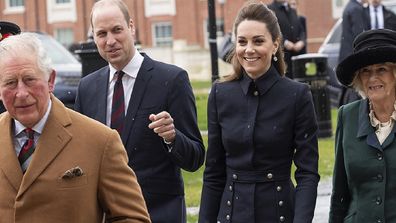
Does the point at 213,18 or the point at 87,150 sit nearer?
the point at 87,150

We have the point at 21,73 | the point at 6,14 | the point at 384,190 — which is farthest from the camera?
the point at 6,14

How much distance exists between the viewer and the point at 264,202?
546cm

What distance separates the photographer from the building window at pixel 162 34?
55906mm

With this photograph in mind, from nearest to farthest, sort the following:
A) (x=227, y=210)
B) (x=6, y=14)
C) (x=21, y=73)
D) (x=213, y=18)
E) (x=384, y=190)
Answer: (x=21, y=73), (x=384, y=190), (x=227, y=210), (x=213, y=18), (x=6, y=14)

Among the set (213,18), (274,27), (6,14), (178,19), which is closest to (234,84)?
(274,27)

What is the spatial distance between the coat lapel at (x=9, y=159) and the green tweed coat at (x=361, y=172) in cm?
201

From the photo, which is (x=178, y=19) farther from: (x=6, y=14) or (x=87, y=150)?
(x=87, y=150)

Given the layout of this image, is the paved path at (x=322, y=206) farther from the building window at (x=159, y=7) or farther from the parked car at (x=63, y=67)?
the building window at (x=159, y=7)

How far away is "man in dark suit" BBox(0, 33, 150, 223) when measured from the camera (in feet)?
12.7

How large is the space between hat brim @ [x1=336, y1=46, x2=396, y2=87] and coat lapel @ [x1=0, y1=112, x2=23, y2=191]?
6.69 ft

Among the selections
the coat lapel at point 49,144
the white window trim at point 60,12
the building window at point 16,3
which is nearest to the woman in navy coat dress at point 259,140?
the coat lapel at point 49,144

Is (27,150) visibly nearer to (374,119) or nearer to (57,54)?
(374,119)

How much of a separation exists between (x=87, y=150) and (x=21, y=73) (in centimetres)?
40

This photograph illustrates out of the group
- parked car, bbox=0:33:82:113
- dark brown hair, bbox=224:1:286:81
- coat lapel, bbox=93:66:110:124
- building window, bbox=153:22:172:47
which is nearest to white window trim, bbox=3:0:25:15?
building window, bbox=153:22:172:47
